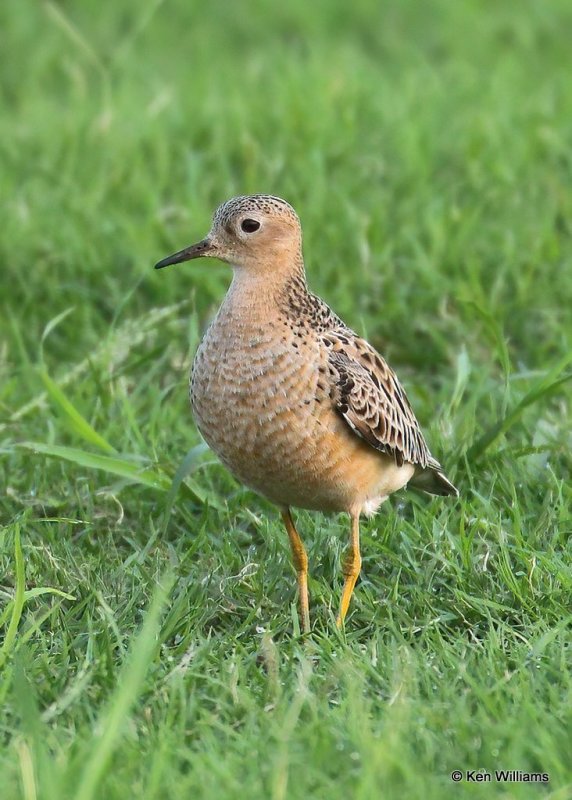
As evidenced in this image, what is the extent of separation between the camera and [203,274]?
7578mm

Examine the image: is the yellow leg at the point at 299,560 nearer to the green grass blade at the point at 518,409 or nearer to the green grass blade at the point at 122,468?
the green grass blade at the point at 122,468

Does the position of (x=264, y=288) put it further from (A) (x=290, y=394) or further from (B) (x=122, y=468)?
(B) (x=122, y=468)

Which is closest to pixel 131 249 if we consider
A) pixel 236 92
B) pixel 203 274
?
pixel 203 274

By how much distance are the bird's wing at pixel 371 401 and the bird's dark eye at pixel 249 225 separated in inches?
18.8

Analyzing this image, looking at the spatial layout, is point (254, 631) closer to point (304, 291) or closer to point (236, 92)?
point (304, 291)

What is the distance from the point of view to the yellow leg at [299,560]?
203 inches

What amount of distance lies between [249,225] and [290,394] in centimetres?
73

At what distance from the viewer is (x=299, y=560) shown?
17.3 feet

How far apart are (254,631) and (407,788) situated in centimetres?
136

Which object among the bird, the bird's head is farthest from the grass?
the bird's head

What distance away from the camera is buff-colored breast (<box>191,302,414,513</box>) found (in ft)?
16.2

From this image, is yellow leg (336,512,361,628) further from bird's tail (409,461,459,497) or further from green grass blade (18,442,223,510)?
green grass blade (18,442,223,510)

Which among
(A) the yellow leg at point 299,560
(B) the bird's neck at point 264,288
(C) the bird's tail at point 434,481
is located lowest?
(A) the yellow leg at point 299,560

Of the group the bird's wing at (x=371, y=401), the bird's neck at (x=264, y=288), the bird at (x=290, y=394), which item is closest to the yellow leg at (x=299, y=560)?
the bird at (x=290, y=394)
